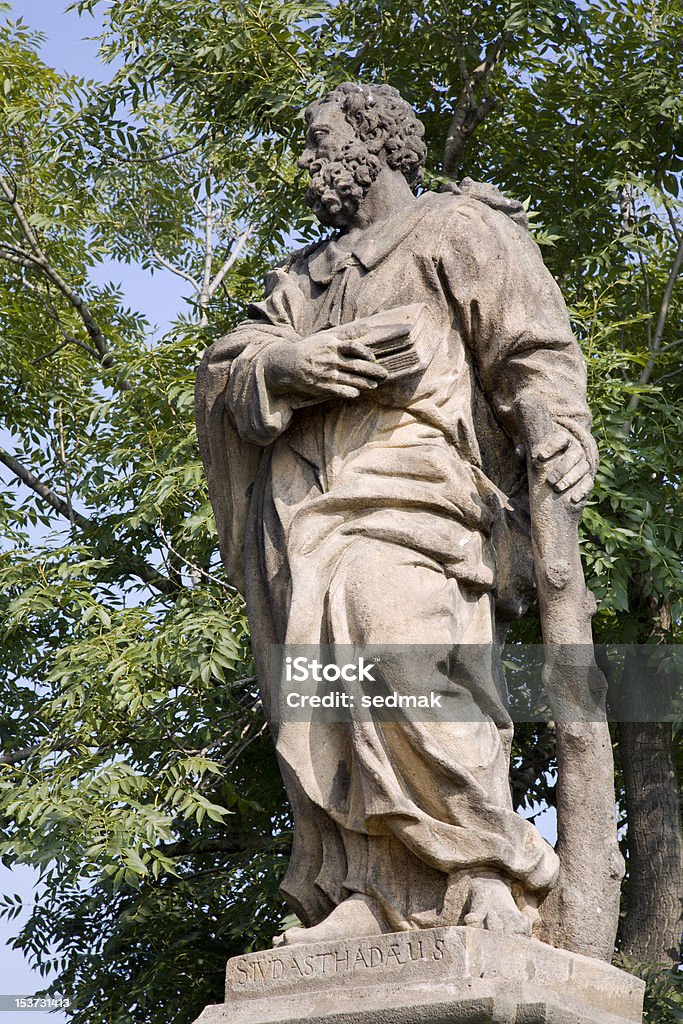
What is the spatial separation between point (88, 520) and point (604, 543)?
Result: 13.1 ft

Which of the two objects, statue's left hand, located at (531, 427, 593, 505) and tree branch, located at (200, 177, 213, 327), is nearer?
statue's left hand, located at (531, 427, 593, 505)

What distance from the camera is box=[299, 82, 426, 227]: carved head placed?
5.11 m

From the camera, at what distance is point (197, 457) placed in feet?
34.5

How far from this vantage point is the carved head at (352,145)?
16.8 feet

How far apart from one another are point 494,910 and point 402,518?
1.13 metres

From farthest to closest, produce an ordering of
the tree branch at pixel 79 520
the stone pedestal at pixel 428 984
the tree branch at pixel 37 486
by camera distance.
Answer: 1. the tree branch at pixel 37 486
2. the tree branch at pixel 79 520
3. the stone pedestal at pixel 428 984

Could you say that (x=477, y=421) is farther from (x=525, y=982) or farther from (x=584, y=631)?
(x=525, y=982)

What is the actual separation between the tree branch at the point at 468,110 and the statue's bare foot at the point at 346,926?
26.2 feet

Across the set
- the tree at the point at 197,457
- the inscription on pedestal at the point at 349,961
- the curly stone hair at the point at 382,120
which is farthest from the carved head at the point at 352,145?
the tree at the point at 197,457

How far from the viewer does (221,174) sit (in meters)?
13.4

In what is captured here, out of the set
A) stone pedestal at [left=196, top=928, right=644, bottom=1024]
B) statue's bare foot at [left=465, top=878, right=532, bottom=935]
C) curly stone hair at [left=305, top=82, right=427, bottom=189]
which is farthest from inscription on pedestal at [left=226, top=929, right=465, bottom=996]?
curly stone hair at [left=305, top=82, right=427, bottom=189]

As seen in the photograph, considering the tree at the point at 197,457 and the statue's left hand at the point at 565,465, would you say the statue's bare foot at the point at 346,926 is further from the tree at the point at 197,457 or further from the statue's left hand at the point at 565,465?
the tree at the point at 197,457

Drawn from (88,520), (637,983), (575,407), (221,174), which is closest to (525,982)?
(637,983)

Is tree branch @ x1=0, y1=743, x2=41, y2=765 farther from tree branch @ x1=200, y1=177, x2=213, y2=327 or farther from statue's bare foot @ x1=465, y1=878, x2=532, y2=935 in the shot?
statue's bare foot @ x1=465, y1=878, x2=532, y2=935
